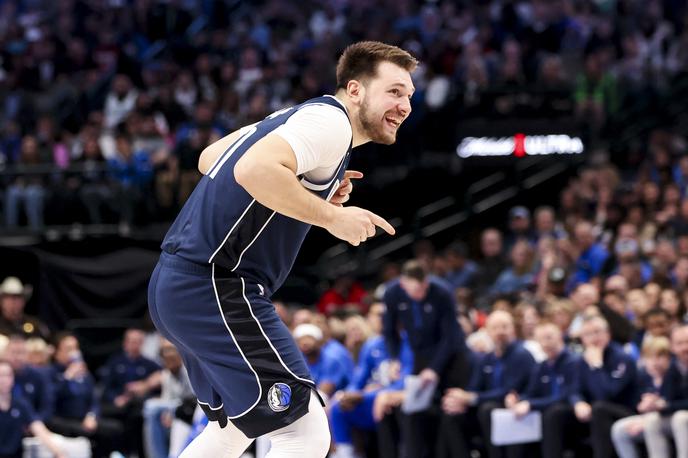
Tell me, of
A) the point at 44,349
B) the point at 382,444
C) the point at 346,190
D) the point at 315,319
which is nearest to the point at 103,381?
the point at 44,349

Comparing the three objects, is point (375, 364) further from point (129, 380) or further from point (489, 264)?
point (489, 264)

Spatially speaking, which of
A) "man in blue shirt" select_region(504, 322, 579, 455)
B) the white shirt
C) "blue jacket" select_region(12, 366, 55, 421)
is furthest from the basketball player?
"blue jacket" select_region(12, 366, 55, 421)

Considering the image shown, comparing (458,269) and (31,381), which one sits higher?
(458,269)

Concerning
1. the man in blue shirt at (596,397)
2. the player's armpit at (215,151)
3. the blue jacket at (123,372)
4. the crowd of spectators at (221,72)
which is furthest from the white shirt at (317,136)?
the crowd of spectators at (221,72)

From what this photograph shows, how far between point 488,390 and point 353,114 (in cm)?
596

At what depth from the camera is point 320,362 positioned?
1147 cm

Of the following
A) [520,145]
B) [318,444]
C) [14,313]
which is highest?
[520,145]

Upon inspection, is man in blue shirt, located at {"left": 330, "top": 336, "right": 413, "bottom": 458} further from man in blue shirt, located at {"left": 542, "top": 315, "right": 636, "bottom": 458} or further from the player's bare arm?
the player's bare arm

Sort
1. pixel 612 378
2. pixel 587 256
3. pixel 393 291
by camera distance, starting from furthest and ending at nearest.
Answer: pixel 587 256, pixel 393 291, pixel 612 378

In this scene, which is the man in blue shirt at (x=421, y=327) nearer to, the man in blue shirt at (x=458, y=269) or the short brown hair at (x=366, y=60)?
the man in blue shirt at (x=458, y=269)

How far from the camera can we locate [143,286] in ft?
53.9

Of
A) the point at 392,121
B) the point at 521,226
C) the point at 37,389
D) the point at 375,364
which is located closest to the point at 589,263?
the point at 521,226

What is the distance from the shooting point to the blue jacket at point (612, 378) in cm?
940

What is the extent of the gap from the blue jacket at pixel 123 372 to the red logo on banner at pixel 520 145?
254 inches
